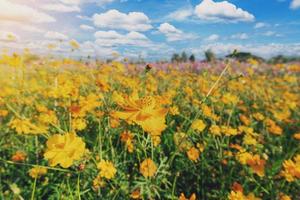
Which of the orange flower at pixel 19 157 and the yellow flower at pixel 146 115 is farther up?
the yellow flower at pixel 146 115

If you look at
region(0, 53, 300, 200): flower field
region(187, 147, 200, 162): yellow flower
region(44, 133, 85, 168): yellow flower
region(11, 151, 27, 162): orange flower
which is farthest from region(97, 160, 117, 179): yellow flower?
region(11, 151, 27, 162): orange flower

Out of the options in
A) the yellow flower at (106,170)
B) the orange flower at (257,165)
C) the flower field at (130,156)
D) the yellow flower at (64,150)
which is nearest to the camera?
the yellow flower at (64,150)

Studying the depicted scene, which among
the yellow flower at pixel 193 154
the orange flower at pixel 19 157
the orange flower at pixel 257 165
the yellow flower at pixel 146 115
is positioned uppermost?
the yellow flower at pixel 146 115

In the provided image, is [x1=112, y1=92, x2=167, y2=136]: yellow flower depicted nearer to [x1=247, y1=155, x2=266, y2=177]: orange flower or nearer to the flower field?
the flower field

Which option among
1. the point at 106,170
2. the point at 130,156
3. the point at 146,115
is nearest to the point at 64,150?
the point at 146,115

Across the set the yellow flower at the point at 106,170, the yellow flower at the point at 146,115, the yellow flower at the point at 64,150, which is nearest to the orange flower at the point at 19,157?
the yellow flower at the point at 106,170

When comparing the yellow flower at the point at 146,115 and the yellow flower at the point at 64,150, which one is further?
the yellow flower at the point at 64,150

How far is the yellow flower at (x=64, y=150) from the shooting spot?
2.77 feet

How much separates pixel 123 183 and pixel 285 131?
160cm

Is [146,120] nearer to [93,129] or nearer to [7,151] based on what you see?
[93,129]

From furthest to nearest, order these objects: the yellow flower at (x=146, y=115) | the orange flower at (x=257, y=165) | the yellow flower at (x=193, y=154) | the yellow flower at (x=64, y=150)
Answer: the yellow flower at (x=193, y=154) < the orange flower at (x=257, y=165) < the yellow flower at (x=64, y=150) < the yellow flower at (x=146, y=115)

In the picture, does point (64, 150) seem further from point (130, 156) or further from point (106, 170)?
point (130, 156)

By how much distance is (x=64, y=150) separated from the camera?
0.87 m

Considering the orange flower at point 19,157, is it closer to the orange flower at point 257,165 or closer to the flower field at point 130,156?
the flower field at point 130,156
